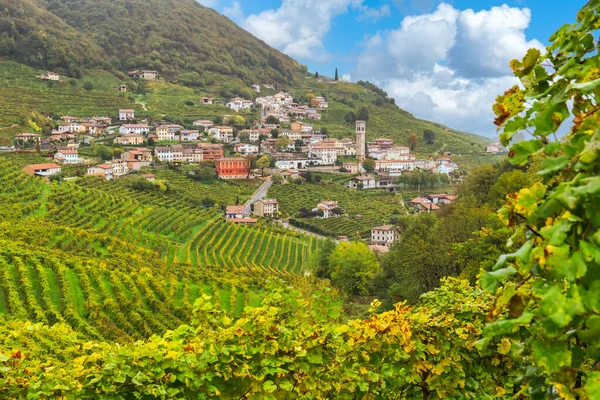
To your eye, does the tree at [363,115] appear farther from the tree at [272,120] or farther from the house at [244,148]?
the house at [244,148]

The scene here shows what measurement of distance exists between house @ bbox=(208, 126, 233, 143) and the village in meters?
0.15

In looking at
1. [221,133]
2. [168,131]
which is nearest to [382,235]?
[168,131]

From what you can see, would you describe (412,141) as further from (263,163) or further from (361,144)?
(263,163)

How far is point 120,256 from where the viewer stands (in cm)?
2234

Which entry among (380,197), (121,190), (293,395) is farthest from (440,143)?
(293,395)

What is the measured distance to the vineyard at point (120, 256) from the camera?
16.0 m

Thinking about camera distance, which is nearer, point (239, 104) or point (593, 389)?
point (593, 389)

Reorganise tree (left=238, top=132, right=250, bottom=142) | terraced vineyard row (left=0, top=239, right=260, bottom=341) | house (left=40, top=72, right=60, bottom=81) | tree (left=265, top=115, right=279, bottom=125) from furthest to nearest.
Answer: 1. tree (left=265, top=115, right=279, bottom=125)
2. house (left=40, top=72, right=60, bottom=81)
3. tree (left=238, top=132, right=250, bottom=142)
4. terraced vineyard row (left=0, top=239, right=260, bottom=341)

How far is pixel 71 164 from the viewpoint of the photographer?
155ft

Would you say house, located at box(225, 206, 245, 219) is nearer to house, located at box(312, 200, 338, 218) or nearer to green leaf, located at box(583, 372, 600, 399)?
house, located at box(312, 200, 338, 218)

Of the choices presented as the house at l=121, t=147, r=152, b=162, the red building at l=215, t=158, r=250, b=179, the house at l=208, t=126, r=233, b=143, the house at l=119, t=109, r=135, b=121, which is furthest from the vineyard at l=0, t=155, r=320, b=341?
the house at l=208, t=126, r=233, b=143

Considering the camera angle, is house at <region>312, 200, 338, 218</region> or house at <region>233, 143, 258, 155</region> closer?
house at <region>312, 200, 338, 218</region>

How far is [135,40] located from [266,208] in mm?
85827

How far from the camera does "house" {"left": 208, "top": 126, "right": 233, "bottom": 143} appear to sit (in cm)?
7138
